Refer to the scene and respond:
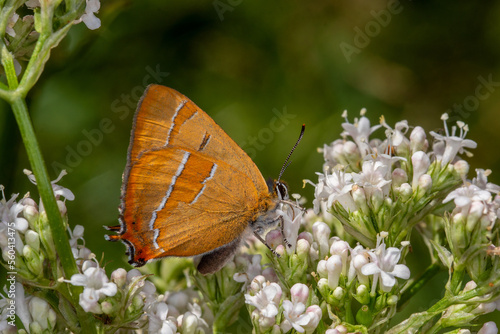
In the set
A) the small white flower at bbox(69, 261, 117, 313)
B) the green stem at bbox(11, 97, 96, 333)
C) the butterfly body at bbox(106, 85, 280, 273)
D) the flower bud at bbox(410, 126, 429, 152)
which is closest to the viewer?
the green stem at bbox(11, 97, 96, 333)

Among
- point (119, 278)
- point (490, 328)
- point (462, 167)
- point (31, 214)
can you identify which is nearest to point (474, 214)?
point (462, 167)

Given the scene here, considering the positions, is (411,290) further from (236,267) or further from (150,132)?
(150,132)

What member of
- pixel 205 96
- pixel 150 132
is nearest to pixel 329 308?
pixel 150 132

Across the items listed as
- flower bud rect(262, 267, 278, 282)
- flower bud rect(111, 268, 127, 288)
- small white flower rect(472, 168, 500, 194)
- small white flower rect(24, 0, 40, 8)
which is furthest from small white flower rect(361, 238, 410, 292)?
small white flower rect(24, 0, 40, 8)

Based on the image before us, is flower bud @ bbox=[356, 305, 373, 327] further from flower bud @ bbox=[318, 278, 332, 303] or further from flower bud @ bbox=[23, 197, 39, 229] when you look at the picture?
flower bud @ bbox=[23, 197, 39, 229]

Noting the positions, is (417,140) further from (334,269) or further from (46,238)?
(46,238)

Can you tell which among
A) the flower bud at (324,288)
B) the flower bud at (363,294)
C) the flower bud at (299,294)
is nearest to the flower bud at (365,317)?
the flower bud at (363,294)
